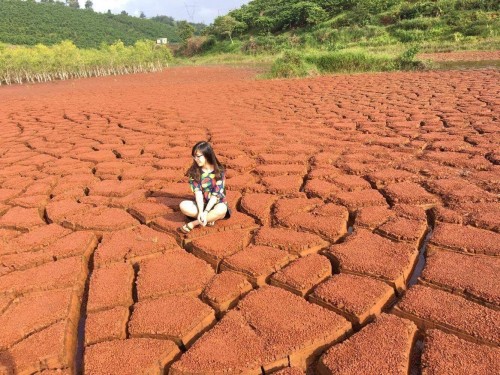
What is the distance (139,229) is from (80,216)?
51cm

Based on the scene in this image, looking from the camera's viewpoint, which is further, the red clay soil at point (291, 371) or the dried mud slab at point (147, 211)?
the dried mud slab at point (147, 211)

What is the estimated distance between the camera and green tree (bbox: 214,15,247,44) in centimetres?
3574

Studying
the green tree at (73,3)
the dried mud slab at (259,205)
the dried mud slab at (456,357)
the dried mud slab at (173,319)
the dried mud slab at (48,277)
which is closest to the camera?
the dried mud slab at (456,357)

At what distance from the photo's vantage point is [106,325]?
1526 millimetres

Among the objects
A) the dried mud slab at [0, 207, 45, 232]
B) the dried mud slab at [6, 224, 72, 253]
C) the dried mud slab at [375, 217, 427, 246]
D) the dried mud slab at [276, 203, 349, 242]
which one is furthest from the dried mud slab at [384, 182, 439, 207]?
the dried mud slab at [0, 207, 45, 232]

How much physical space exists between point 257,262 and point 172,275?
411 mm

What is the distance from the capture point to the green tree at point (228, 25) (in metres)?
35.7

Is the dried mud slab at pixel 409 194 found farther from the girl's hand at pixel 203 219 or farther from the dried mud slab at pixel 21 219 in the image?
the dried mud slab at pixel 21 219

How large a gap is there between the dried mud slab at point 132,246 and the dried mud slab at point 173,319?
45 centimetres

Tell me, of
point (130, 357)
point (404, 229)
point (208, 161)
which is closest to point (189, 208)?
point (208, 161)

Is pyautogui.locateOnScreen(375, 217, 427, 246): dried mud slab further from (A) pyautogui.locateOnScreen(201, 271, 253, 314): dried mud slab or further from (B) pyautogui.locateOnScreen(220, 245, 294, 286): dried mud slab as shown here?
(A) pyautogui.locateOnScreen(201, 271, 253, 314): dried mud slab

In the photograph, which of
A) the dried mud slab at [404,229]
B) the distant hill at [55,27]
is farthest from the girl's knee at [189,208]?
the distant hill at [55,27]

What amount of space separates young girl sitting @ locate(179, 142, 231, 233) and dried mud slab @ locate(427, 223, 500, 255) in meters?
1.14

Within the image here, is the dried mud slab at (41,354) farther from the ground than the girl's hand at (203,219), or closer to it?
closer to it
